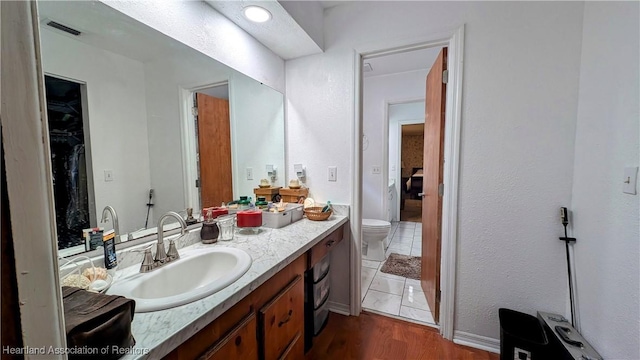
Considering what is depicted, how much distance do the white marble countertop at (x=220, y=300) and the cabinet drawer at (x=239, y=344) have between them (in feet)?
0.34

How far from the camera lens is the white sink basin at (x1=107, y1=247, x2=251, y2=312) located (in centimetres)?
76

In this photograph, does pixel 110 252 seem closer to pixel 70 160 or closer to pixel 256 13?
pixel 70 160

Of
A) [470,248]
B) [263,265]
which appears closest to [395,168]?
[470,248]

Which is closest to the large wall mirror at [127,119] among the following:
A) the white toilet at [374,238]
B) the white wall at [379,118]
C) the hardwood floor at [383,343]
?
the hardwood floor at [383,343]

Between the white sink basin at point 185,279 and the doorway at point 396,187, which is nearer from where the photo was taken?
the white sink basin at point 185,279

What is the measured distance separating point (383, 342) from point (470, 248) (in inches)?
33.7

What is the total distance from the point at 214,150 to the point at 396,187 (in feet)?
12.4

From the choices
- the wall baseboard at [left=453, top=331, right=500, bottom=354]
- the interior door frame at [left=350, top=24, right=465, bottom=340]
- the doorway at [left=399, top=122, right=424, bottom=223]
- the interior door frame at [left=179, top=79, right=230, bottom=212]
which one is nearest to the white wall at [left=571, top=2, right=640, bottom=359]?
the wall baseboard at [left=453, top=331, right=500, bottom=354]

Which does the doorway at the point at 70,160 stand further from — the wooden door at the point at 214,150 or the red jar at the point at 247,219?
the red jar at the point at 247,219

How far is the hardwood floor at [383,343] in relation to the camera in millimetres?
1561

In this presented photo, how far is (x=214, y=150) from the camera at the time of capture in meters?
1.59

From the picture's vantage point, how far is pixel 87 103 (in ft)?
3.15

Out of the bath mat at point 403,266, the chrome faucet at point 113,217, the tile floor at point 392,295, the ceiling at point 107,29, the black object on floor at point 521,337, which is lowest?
the tile floor at point 392,295

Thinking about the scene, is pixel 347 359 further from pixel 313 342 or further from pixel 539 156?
pixel 539 156
